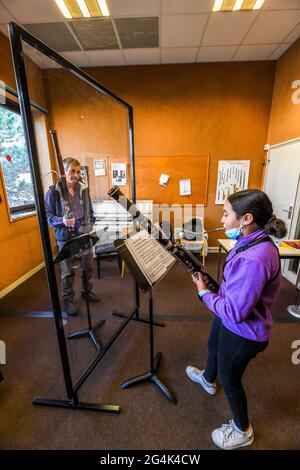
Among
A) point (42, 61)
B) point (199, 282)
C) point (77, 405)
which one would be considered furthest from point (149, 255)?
point (42, 61)

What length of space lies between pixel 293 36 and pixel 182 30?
58.9 inches

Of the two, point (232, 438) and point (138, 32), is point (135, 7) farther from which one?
point (232, 438)

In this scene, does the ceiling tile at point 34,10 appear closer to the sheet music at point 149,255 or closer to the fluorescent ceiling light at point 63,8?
the fluorescent ceiling light at point 63,8

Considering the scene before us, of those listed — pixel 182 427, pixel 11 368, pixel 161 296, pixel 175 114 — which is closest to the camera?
pixel 182 427

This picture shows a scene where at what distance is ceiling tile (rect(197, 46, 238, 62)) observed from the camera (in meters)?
3.09

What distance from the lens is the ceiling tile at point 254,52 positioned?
305cm

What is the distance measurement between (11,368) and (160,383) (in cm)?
121

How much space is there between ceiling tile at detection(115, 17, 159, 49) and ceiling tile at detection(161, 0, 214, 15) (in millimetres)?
192

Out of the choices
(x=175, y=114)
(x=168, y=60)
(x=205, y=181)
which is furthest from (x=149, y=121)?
(x=205, y=181)

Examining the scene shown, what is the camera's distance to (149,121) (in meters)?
3.79

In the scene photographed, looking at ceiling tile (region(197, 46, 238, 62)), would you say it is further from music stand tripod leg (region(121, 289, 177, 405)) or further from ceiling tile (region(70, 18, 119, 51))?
music stand tripod leg (region(121, 289, 177, 405))

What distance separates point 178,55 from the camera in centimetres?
328

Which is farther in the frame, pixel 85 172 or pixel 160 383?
pixel 85 172

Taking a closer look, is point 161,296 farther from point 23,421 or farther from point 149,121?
point 149,121
